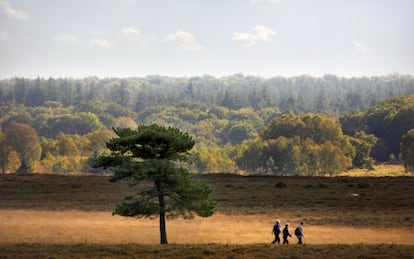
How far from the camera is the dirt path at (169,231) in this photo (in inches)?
1694

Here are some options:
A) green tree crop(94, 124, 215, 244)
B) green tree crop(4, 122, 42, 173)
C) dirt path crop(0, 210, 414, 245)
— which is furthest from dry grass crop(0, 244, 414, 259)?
green tree crop(4, 122, 42, 173)

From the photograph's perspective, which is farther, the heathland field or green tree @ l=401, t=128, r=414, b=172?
green tree @ l=401, t=128, r=414, b=172

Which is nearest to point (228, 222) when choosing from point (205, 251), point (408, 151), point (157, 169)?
point (157, 169)

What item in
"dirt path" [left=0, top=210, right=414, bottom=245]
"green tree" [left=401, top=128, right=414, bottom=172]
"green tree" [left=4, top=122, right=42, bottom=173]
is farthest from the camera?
"green tree" [left=4, top=122, right=42, bottom=173]

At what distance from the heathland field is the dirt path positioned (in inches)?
3.0

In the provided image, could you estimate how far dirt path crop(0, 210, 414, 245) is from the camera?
43.0 meters

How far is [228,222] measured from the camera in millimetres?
53688

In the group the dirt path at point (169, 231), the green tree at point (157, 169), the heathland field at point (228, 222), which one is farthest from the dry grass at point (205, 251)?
the dirt path at point (169, 231)

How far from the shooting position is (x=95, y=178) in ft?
322

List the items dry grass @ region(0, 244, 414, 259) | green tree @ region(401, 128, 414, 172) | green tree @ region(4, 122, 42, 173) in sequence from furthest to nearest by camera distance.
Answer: green tree @ region(4, 122, 42, 173) < green tree @ region(401, 128, 414, 172) < dry grass @ region(0, 244, 414, 259)

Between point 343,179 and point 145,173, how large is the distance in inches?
2462

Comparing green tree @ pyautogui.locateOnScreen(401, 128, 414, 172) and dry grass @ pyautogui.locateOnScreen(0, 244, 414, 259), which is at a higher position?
green tree @ pyautogui.locateOnScreen(401, 128, 414, 172)

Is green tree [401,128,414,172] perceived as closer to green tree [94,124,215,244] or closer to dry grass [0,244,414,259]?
dry grass [0,244,414,259]

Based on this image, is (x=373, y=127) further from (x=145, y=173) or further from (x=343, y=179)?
(x=145, y=173)
